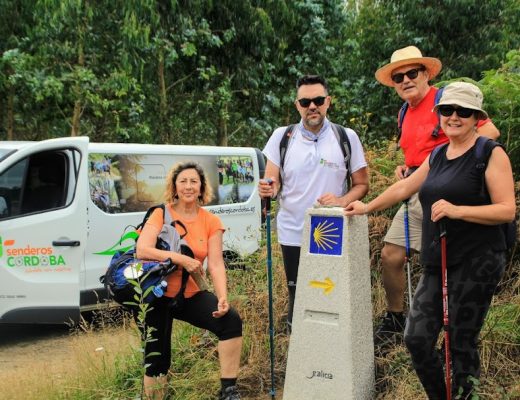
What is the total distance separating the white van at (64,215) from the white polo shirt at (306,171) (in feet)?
8.26

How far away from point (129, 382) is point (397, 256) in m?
2.04

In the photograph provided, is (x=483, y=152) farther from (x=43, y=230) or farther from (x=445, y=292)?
(x=43, y=230)

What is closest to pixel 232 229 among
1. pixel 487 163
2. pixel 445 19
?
pixel 487 163

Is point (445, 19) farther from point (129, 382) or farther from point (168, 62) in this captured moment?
point (129, 382)

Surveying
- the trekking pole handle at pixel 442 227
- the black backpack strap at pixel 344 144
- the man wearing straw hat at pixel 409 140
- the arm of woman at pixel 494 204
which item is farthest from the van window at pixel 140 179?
the arm of woman at pixel 494 204

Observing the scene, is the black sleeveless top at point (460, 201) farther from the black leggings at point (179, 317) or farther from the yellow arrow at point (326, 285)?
the black leggings at point (179, 317)

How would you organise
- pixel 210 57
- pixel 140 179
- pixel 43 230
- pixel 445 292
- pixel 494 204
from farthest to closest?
pixel 210 57 < pixel 140 179 < pixel 43 230 < pixel 445 292 < pixel 494 204

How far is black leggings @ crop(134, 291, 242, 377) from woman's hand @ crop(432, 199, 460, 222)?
150 centimetres

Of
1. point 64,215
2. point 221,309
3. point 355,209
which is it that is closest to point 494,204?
point 355,209

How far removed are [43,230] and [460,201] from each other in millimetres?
4386

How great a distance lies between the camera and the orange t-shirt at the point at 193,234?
3840 mm

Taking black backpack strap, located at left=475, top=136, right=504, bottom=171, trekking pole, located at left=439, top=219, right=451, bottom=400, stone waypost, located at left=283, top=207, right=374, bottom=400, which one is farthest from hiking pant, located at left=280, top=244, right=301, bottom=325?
black backpack strap, located at left=475, top=136, right=504, bottom=171

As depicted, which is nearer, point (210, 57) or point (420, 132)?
point (420, 132)

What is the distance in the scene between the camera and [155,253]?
3756 mm
